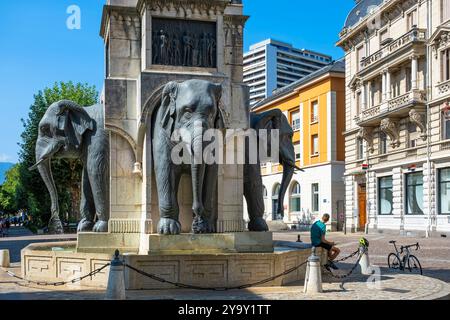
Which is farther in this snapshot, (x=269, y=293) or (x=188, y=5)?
(x=188, y=5)

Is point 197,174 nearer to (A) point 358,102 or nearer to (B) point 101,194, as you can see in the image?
(B) point 101,194

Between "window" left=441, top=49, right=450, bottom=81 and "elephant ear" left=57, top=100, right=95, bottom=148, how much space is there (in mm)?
27103

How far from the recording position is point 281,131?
15477 millimetres

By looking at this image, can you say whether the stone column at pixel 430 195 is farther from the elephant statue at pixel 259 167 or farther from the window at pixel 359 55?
the elephant statue at pixel 259 167


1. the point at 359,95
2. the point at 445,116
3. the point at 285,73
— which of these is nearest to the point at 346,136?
the point at 359,95

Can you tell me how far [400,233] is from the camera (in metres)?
39.7

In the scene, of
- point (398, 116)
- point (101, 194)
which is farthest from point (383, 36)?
point (101, 194)

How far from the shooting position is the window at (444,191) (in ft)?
117

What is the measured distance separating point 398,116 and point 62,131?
30.2 m

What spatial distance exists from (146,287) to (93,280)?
128 centimetres

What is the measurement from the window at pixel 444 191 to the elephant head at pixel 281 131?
22682 mm

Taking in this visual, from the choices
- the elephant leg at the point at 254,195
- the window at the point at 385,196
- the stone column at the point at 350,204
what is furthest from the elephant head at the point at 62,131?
the stone column at the point at 350,204

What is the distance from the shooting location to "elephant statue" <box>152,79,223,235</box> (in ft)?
39.2

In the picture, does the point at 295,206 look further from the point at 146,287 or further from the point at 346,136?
the point at 146,287
